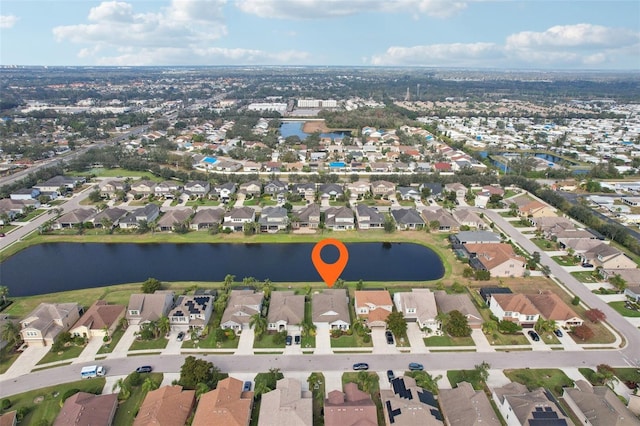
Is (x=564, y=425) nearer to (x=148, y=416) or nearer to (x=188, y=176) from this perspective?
(x=148, y=416)

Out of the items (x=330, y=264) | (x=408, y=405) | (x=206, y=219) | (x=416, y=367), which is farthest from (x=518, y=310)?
(x=206, y=219)

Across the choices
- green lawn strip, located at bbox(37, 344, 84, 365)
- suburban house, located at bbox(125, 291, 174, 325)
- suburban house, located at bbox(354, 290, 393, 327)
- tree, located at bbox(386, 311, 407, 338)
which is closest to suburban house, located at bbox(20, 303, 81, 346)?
green lawn strip, located at bbox(37, 344, 84, 365)

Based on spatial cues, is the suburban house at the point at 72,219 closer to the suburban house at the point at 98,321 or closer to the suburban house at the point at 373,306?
the suburban house at the point at 98,321

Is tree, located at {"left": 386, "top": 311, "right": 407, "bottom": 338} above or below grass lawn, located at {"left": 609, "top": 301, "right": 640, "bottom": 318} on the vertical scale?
above

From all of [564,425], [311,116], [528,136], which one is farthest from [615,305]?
[311,116]

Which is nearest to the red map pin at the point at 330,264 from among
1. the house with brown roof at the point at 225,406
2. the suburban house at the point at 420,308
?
the suburban house at the point at 420,308

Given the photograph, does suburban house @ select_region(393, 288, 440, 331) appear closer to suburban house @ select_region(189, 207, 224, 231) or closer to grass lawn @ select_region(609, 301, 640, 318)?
grass lawn @ select_region(609, 301, 640, 318)

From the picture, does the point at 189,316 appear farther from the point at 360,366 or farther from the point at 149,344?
the point at 360,366
